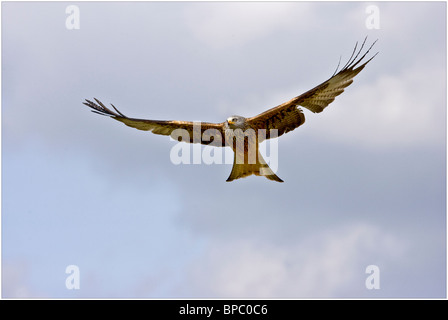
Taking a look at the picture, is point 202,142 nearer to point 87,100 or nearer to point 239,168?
point 239,168

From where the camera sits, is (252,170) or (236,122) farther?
(252,170)

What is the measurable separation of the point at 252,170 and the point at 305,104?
1463 millimetres

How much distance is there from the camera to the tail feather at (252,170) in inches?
579

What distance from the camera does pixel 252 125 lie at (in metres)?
14.5

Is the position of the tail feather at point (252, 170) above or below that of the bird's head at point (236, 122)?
below

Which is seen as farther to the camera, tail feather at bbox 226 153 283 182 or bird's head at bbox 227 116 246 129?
tail feather at bbox 226 153 283 182

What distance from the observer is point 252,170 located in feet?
48.5

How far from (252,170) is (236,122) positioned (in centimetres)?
97

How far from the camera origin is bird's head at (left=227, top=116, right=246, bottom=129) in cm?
1431

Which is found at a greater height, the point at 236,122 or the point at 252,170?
the point at 236,122

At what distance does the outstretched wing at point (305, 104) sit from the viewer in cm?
1414

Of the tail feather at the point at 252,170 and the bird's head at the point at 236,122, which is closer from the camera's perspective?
the bird's head at the point at 236,122

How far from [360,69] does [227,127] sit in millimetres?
2409
